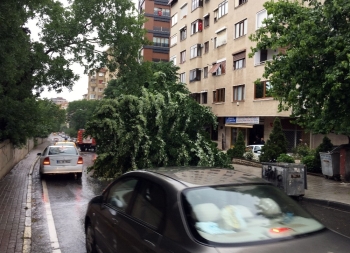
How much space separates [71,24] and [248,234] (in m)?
15.1

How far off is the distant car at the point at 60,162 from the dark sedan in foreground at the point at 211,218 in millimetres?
10452

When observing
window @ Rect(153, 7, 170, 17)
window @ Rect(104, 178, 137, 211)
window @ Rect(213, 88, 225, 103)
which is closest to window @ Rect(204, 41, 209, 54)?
window @ Rect(213, 88, 225, 103)

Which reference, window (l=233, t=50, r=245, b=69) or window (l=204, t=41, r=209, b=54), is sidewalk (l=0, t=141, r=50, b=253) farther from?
window (l=204, t=41, r=209, b=54)

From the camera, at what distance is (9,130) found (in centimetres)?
1534

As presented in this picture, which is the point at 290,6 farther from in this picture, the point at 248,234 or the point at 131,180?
the point at 248,234

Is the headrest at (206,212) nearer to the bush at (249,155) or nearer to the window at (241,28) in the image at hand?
the bush at (249,155)

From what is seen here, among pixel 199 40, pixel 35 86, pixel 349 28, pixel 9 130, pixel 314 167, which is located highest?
pixel 199 40

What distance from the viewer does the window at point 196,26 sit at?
130 feet

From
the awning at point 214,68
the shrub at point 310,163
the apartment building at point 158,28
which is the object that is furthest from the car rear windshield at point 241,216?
the apartment building at point 158,28

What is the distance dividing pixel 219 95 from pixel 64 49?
70.5 feet

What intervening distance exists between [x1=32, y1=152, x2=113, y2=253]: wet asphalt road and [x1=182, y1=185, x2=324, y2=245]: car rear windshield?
3318 mm

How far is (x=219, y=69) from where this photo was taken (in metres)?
35.1

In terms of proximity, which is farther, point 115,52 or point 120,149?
point 115,52

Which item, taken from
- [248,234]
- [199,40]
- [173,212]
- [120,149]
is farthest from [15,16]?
[199,40]
